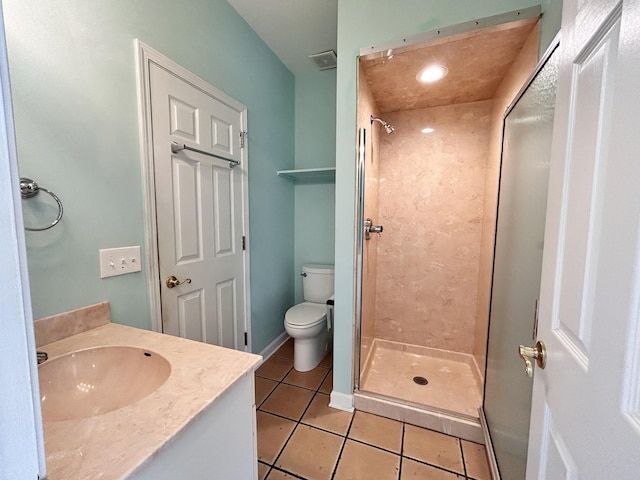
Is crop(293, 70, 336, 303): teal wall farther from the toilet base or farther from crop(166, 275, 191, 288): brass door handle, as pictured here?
crop(166, 275, 191, 288): brass door handle

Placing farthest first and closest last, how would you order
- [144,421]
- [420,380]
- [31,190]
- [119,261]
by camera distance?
[420,380], [119,261], [31,190], [144,421]

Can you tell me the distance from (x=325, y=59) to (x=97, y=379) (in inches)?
101

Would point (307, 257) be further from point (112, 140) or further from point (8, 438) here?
point (8, 438)

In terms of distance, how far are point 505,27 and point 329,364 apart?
246 centimetres

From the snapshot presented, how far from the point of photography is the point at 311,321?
81.1 inches

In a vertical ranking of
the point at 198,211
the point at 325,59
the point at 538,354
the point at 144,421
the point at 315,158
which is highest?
the point at 325,59

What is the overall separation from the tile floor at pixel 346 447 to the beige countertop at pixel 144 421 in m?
0.87

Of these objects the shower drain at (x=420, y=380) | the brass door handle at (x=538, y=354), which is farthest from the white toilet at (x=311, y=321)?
the brass door handle at (x=538, y=354)

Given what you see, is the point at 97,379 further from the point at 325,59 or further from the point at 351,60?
the point at 325,59

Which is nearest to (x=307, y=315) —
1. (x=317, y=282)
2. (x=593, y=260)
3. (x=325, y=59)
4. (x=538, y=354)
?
(x=317, y=282)

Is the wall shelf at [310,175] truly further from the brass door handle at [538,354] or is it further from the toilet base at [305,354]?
the brass door handle at [538,354]

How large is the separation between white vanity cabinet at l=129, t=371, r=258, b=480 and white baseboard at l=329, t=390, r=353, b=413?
945 millimetres

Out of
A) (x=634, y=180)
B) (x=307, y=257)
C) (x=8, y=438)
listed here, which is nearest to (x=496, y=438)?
(x=634, y=180)

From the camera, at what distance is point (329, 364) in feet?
7.40
